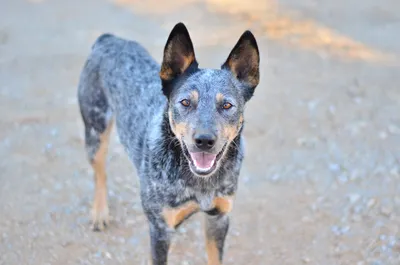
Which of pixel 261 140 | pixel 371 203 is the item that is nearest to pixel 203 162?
pixel 371 203

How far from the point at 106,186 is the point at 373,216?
2.77 meters

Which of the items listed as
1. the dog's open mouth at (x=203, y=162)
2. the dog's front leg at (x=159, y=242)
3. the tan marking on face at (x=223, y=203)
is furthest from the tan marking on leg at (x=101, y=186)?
the dog's open mouth at (x=203, y=162)

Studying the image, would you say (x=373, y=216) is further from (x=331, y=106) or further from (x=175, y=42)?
(x=175, y=42)

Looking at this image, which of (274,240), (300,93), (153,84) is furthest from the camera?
(300,93)

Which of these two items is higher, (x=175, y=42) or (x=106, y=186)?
(x=175, y=42)

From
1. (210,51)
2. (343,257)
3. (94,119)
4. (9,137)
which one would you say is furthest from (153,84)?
(210,51)

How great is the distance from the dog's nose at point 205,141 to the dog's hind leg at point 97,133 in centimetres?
193

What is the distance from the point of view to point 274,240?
5.85 metres

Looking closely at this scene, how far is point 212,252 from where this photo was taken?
203 inches

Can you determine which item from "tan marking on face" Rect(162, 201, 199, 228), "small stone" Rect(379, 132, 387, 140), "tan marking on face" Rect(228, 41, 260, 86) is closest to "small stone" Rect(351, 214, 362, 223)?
"small stone" Rect(379, 132, 387, 140)

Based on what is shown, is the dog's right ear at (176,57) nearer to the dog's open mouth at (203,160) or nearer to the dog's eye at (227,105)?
the dog's eye at (227,105)

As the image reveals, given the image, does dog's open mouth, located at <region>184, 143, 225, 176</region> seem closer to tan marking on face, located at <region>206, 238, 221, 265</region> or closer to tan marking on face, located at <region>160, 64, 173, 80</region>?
tan marking on face, located at <region>160, 64, 173, 80</region>

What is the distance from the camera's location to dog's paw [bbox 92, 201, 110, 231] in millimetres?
6070

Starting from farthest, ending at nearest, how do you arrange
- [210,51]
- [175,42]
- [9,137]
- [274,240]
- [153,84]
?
[210,51]
[9,137]
[274,240]
[153,84]
[175,42]
